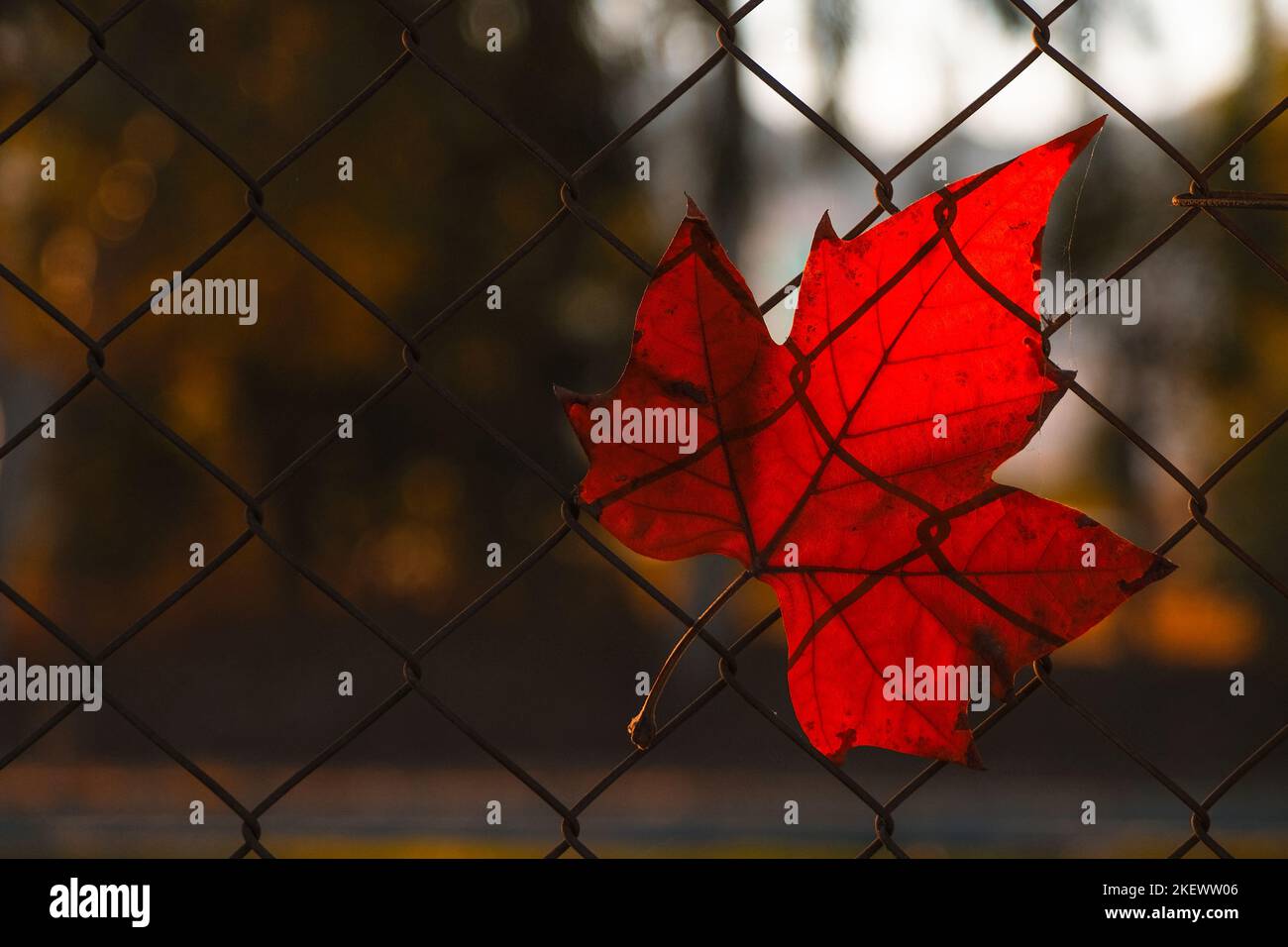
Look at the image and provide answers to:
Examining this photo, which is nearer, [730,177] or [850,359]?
[850,359]

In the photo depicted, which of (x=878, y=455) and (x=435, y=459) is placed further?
(x=435, y=459)

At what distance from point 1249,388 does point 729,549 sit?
639cm

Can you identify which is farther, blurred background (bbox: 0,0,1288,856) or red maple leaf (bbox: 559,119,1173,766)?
blurred background (bbox: 0,0,1288,856)

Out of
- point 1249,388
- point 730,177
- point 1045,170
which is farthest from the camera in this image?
point 730,177

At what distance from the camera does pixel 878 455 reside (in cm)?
61

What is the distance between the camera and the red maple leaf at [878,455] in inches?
22.3

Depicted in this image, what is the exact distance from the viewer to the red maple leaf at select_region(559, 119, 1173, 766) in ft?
1.86

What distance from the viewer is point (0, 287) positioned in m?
6.18

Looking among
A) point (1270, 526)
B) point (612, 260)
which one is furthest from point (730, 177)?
point (1270, 526)

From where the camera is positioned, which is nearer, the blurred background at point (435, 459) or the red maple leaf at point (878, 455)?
the red maple leaf at point (878, 455)

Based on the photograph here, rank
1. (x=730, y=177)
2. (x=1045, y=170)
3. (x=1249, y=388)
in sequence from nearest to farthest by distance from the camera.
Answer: (x=1045, y=170) → (x=1249, y=388) → (x=730, y=177)

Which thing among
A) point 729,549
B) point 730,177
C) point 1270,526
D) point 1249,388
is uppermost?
point 730,177

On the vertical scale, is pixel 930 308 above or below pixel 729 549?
above

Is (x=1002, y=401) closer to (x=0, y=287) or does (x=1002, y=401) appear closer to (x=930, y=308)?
(x=930, y=308)
